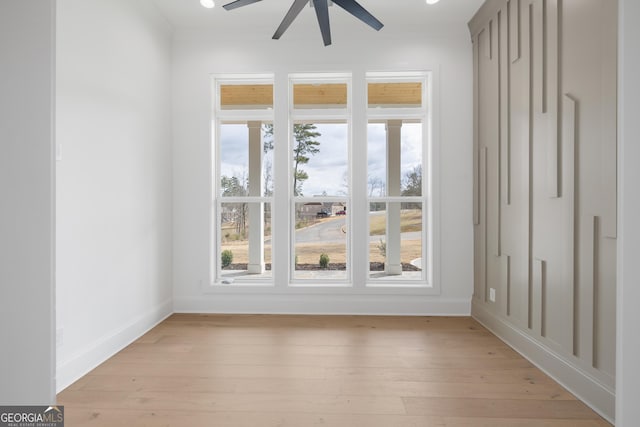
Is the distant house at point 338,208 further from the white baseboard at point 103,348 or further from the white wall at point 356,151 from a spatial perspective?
the white baseboard at point 103,348

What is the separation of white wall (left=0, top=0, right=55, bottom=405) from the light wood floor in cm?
84

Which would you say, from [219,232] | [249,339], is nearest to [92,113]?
[219,232]

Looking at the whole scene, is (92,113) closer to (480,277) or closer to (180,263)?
(180,263)

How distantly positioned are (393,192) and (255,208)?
5.10 feet

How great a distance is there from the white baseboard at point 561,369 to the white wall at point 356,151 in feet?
2.42

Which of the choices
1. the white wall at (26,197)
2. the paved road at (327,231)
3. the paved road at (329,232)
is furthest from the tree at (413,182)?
the white wall at (26,197)

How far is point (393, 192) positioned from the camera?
386 cm

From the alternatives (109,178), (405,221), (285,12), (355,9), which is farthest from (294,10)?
(405,221)

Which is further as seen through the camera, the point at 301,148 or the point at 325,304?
the point at 301,148

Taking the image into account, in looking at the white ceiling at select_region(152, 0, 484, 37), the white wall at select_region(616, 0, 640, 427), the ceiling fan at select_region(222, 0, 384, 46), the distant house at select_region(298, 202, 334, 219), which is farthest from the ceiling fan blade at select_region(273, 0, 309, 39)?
the white wall at select_region(616, 0, 640, 427)

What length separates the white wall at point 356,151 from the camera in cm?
363

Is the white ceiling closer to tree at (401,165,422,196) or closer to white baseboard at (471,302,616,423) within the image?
tree at (401,165,422,196)

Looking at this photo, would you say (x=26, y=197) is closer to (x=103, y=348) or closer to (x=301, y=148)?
(x=103, y=348)

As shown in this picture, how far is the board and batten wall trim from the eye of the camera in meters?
1.87
